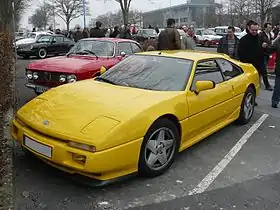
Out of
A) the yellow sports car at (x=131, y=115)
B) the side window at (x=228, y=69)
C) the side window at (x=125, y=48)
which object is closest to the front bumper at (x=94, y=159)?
the yellow sports car at (x=131, y=115)

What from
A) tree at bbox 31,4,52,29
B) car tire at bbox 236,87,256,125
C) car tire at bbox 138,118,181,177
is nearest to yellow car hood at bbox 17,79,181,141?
car tire at bbox 138,118,181,177

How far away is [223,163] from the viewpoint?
4496 millimetres

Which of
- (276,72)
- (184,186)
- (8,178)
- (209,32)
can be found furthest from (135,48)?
(209,32)

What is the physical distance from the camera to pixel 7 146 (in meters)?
4.58

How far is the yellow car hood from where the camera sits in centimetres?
352

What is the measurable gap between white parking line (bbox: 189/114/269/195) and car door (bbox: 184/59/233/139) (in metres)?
0.44

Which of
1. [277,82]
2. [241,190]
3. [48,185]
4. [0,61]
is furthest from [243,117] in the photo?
[0,61]

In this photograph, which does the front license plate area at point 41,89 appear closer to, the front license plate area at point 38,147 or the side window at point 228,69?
the front license plate area at point 38,147

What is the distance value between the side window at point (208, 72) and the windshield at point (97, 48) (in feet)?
10.7

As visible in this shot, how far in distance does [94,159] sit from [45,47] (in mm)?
17062

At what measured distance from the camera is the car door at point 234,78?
551cm

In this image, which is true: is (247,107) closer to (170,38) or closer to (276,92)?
(276,92)

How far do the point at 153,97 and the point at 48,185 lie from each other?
1.49 m

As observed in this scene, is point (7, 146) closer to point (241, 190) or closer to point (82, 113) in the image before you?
point (82, 113)
